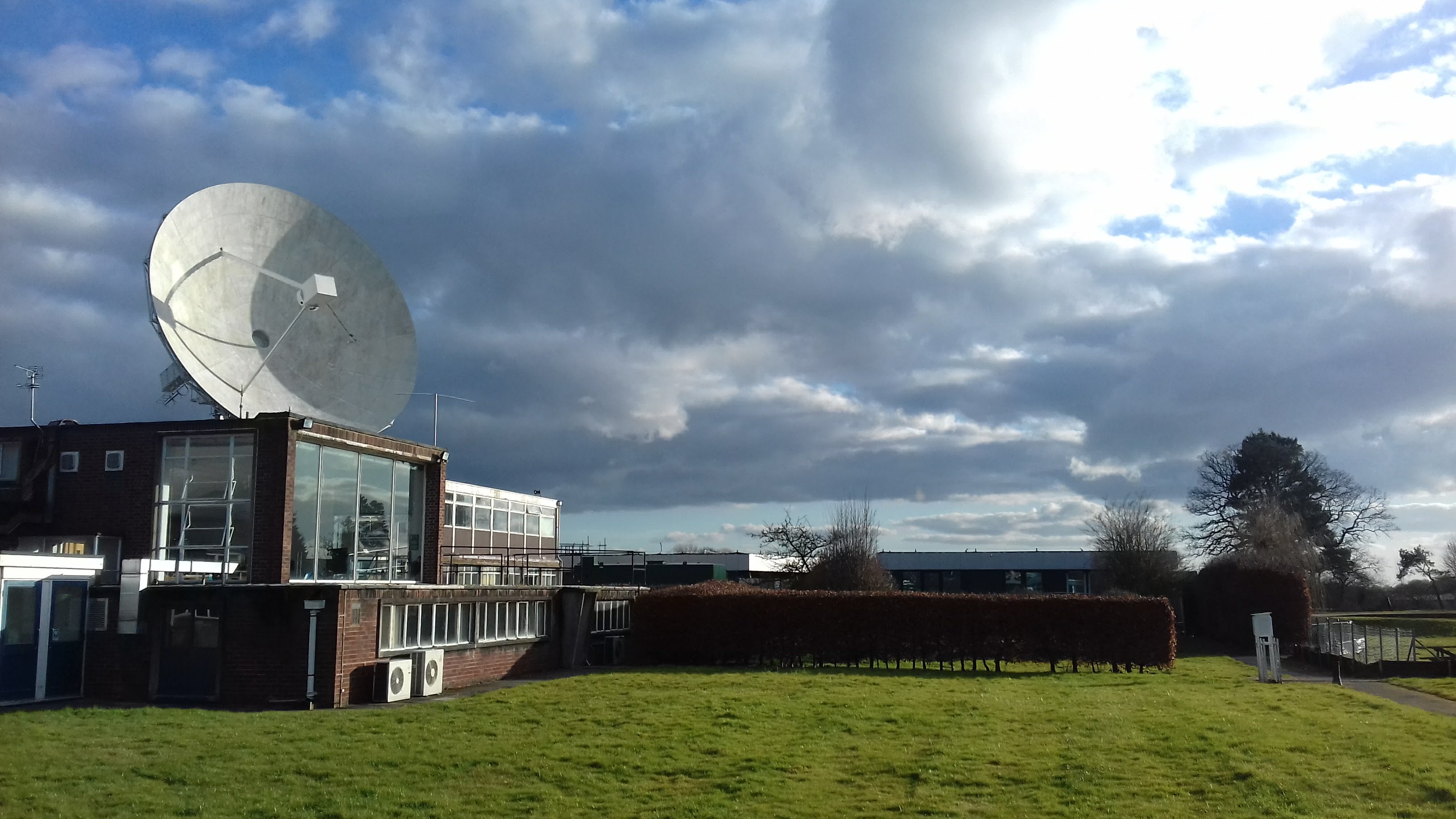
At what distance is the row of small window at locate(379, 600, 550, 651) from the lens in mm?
20906

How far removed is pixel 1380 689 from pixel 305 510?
23617mm

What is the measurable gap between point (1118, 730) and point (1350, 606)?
71.6m

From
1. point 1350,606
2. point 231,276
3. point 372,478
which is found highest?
point 231,276

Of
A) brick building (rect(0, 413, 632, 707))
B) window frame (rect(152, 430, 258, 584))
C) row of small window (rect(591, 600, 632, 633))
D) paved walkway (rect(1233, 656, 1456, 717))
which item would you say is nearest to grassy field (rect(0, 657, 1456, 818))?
paved walkway (rect(1233, 656, 1456, 717))

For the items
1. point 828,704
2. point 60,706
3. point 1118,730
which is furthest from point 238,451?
point 1118,730

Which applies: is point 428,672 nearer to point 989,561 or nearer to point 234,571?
point 234,571

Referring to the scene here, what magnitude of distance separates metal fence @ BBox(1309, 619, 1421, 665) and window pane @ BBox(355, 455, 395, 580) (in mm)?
23802

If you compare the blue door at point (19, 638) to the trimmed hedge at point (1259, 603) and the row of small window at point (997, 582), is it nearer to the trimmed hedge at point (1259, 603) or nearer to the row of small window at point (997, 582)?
the trimmed hedge at point (1259, 603)

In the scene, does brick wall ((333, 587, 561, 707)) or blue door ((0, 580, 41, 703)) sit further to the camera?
brick wall ((333, 587, 561, 707))

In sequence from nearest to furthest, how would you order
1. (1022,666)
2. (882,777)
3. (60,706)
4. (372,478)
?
(882,777)
(60,706)
(372,478)
(1022,666)

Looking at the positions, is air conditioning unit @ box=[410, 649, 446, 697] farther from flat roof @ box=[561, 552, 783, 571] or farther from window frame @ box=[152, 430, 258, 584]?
flat roof @ box=[561, 552, 783, 571]

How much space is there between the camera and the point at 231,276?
23.0 metres

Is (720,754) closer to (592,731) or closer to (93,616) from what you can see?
(592,731)

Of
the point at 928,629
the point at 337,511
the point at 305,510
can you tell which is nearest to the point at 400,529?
the point at 337,511
